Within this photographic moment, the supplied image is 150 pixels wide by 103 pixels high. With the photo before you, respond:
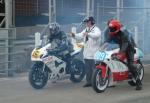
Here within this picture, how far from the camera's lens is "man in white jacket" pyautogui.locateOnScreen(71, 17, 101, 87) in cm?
1120

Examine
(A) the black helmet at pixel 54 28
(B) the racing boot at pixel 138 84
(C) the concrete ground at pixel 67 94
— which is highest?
(A) the black helmet at pixel 54 28

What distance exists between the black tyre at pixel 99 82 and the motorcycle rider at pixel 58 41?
1169 millimetres

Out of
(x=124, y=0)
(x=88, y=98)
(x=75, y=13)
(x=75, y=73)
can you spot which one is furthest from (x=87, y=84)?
(x=124, y=0)

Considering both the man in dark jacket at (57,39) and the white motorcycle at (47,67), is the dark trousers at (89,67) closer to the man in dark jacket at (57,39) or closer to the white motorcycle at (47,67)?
the white motorcycle at (47,67)

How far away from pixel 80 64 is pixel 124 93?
1.62 m

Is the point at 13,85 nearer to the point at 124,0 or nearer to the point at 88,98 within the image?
the point at 88,98

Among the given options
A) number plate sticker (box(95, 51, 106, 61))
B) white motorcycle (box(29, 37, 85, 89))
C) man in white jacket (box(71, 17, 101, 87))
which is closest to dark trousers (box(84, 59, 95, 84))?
man in white jacket (box(71, 17, 101, 87))

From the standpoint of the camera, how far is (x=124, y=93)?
10766mm

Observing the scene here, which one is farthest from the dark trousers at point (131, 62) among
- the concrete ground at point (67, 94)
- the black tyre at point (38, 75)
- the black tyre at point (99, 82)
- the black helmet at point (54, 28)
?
the black tyre at point (38, 75)

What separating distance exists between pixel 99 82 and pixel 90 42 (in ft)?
3.97

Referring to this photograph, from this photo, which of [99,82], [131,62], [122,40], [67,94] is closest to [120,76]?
[131,62]

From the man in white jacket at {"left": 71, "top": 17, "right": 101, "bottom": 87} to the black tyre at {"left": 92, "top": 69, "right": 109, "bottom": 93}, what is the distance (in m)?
0.86

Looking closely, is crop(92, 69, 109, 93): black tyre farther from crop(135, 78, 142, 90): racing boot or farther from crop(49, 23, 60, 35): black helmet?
crop(49, 23, 60, 35): black helmet

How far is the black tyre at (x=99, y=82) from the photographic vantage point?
10.4 m
